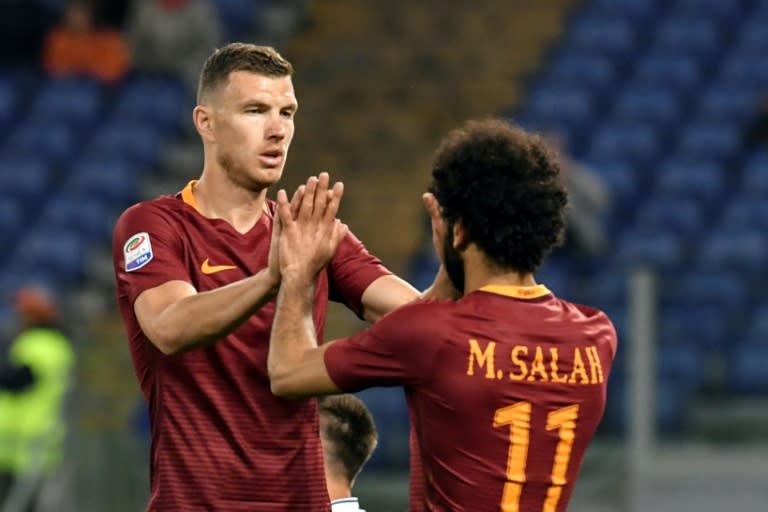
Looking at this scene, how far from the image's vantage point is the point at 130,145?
13594mm

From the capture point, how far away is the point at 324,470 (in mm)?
4488

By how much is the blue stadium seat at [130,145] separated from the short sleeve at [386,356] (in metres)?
9.65

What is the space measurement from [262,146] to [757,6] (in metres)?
10.2

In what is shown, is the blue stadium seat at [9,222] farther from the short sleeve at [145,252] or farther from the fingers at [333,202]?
the fingers at [333,202]

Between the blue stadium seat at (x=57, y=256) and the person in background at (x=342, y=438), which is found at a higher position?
the blue stadium seat at (x=57, y=256)

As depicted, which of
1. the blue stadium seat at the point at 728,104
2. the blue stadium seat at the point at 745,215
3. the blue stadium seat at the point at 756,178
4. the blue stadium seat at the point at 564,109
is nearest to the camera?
the blue stadium seat at the point at 745,215

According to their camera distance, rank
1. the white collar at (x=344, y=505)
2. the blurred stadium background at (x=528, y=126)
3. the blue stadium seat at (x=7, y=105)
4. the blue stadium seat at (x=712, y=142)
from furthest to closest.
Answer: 1. the blue stadium seat at (x=7, y=105)
2. the blue stadium seat at (x=712, y=142)
3. the blurred stadium background at (x=528, y=126)
4. the white collar at (x=344, y=505)

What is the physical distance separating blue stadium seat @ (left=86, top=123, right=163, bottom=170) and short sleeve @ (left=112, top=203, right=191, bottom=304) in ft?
30.0

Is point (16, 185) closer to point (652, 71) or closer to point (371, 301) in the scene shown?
point (652, 71)

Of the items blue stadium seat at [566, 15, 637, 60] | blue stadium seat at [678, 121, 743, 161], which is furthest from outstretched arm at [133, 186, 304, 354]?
blue stadium seat at [566, 15, 637, 60]

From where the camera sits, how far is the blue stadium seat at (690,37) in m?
13.6

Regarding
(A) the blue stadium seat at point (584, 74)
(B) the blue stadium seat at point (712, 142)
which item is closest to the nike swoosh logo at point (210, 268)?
(B) the blue stadium seat at point (712, 142)

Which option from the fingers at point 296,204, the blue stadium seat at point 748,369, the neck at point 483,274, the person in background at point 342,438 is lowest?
the person in background at point 342,438

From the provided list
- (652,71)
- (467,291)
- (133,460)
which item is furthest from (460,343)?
(652,71)
